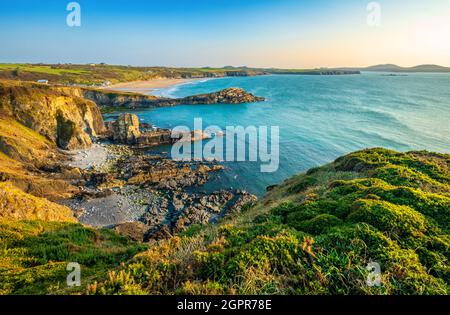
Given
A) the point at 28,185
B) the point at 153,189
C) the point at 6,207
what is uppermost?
the point at 6,207

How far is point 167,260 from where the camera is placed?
6.00 meters

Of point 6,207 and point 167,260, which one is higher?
point 167,260

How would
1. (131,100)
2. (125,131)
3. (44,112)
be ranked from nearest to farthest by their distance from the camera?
(44,112) < (125,131) < (131,100)

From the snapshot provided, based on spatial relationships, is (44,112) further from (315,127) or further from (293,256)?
(315,127)

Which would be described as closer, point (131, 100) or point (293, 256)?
point (293, 256)

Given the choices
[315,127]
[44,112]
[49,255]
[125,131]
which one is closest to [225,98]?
[315,127]

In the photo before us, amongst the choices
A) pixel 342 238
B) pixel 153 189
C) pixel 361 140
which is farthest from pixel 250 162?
pixel 342 238

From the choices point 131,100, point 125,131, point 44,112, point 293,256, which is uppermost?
point 131,100

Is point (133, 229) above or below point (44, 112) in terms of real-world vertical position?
below

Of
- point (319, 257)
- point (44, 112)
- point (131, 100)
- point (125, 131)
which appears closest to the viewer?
point (319, 257)
